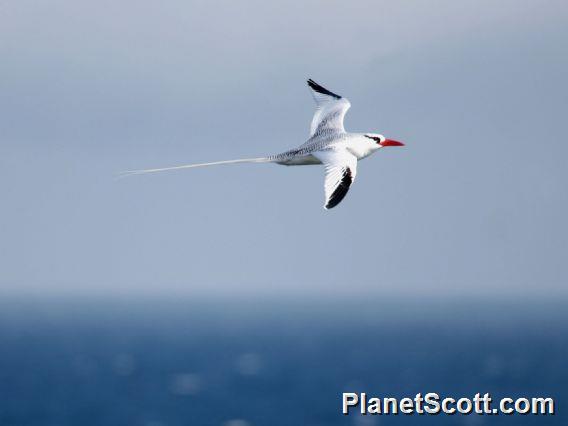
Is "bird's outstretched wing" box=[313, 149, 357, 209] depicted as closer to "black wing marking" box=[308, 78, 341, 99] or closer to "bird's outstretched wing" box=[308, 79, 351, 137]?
"bird's outstretched wing" box=[308, 79, 351, 137]

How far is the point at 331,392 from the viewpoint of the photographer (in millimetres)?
179875

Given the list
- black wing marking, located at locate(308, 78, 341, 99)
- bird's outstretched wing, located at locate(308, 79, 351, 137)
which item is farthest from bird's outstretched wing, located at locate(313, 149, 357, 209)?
black wing marking, located at locate(308, 78, 341, 99)

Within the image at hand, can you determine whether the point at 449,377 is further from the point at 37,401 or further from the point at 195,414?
the point at 37,401

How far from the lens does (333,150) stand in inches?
1096

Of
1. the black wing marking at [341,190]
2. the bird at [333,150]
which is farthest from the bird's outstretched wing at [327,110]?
the black wing marking at [341,190]

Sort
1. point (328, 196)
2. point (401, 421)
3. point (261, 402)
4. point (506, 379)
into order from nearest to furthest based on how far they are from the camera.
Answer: point (328, 196)
point (401, 421)
point (261, 402)
point (506, 379)

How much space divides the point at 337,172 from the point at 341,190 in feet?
3.11

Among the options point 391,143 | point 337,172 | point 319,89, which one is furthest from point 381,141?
point 319,89

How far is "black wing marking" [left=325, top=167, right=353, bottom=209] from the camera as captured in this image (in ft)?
80.1

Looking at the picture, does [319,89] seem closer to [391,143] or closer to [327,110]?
[327,110]

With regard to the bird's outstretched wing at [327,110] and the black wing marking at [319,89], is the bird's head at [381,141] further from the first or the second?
the black wing marking at [319,89]

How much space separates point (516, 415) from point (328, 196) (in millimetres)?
146514

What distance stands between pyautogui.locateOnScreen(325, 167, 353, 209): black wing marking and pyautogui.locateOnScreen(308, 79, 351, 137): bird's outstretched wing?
5.32m

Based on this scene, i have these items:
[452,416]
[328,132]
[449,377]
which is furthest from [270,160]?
[449,377]
